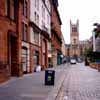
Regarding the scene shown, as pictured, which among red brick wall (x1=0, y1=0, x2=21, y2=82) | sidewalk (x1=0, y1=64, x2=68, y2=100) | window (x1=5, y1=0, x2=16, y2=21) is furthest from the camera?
window (x1=5, y1=0, x2=16, y2=21)

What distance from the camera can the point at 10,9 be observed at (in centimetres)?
2291

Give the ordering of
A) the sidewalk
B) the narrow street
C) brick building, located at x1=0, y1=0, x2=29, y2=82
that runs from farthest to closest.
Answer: brick building, located at x1=0, y1=0, x2=29, y2=82 → the narrow street → the sidewalk

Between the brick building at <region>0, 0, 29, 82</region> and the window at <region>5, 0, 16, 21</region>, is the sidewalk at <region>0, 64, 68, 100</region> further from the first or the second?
the window at <region>5, 0, 16, 21</region>

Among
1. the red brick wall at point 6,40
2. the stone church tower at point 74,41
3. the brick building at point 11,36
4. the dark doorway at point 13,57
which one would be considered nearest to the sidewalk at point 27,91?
the red brick wall at point 6,40

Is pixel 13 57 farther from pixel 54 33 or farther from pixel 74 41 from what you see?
pixel 74 41

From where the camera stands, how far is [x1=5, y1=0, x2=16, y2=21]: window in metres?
22.3

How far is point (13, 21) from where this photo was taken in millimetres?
23625

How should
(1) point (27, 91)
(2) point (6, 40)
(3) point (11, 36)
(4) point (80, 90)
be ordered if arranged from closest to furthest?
(1) point (27, 91) → (4) point (80, 90) → (2) point (6, 40) → (3) point (11, 36)

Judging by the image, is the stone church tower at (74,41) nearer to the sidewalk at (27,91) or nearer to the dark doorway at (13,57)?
the dark doorway at (13,57)

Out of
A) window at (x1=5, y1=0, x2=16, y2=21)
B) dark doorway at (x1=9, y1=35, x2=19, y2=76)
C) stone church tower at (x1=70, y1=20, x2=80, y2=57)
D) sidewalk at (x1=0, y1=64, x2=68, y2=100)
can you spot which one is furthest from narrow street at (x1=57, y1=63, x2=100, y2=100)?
stone church tower at (x1=70, y1=20, x2=80, y2=57)

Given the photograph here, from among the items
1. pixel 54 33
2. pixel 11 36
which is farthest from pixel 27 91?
pixel 54 33

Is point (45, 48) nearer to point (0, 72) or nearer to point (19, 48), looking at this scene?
point (19, 48)

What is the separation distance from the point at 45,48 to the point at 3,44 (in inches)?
1154

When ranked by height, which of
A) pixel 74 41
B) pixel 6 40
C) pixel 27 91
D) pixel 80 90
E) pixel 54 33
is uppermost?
pixel 74 41
